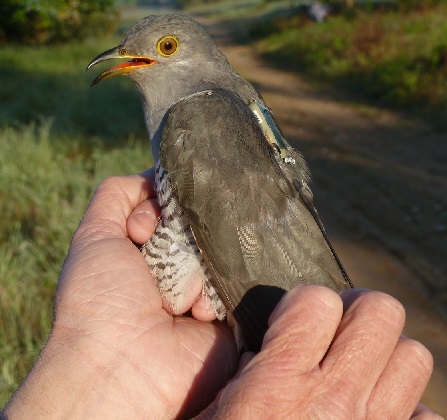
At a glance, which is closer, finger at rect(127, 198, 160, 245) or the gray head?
finger at rect(127, 198, 160, 245)

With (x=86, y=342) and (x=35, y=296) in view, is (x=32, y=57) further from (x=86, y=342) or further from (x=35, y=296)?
(x=86, y=342)

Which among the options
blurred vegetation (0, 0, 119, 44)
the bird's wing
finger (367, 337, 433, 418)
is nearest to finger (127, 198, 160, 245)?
the bird's wing

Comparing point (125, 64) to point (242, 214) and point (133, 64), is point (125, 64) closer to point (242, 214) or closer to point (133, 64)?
point (133, 64)

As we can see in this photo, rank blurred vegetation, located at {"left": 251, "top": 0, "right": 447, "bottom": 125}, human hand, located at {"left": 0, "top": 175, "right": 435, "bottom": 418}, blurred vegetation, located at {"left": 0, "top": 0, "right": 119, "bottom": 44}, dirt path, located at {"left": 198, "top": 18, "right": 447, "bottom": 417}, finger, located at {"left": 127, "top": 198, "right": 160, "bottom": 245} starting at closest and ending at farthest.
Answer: human hand, located at {"left": 0, "top": 175, "right": 435, "bottom": 418}, finger, located at {"left": 127, "top": 198, "right": 160, "bottom": 245}, dirt path, located at {"left": 198, "top": 18, "right": 447, "bottom": 417}, blurred vegetation, located at {"left": 251, "top": 0, "right": 447, "bottom": 125}, blurred vegetation, located at {"left": 0, "top": 0, "right": 119, "bottom": 44}

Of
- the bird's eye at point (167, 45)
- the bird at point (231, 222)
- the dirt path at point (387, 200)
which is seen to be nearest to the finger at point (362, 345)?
the bird at point (231, 222)

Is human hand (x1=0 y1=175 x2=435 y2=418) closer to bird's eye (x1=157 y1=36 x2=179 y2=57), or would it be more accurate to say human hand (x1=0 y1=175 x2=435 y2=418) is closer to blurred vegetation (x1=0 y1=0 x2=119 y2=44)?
bird's eye (x1=157 y1=36 x2=179 y2=57)

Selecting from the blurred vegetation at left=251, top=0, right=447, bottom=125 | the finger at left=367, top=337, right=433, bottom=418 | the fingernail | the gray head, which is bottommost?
the blurred vegetation at left=251, top=0, right=447, bottom=125
